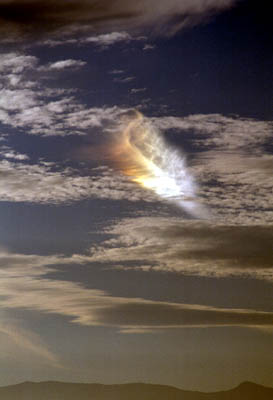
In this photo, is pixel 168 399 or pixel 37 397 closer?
pixel 168 399

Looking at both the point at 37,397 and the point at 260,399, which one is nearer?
the point at 37,397

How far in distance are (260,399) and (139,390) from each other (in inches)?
1439

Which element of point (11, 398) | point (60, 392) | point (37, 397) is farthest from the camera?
point (37, 397)

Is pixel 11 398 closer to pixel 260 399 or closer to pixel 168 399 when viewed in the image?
pixel 168 399

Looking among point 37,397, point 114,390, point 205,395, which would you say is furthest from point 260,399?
point 114,390

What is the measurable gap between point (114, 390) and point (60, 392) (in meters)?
3.83

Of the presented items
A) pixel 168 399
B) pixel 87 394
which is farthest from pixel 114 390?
pixel 168 399

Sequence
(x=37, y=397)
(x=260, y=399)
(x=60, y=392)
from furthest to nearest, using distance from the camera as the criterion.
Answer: (x=260, y=399)
(x=37, y=397)
(x=60, y=392)

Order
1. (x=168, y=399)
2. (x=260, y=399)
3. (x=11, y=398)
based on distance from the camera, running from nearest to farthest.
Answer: (x=11, y=398)
(x=168, y=399)
(x=260, y=399)

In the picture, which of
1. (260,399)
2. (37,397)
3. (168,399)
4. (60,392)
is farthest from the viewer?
(260,399)

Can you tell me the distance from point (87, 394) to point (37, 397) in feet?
68.6

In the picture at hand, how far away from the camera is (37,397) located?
1828 inches

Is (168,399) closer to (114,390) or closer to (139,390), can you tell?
(114,390)

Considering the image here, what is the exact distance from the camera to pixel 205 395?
29.4m
